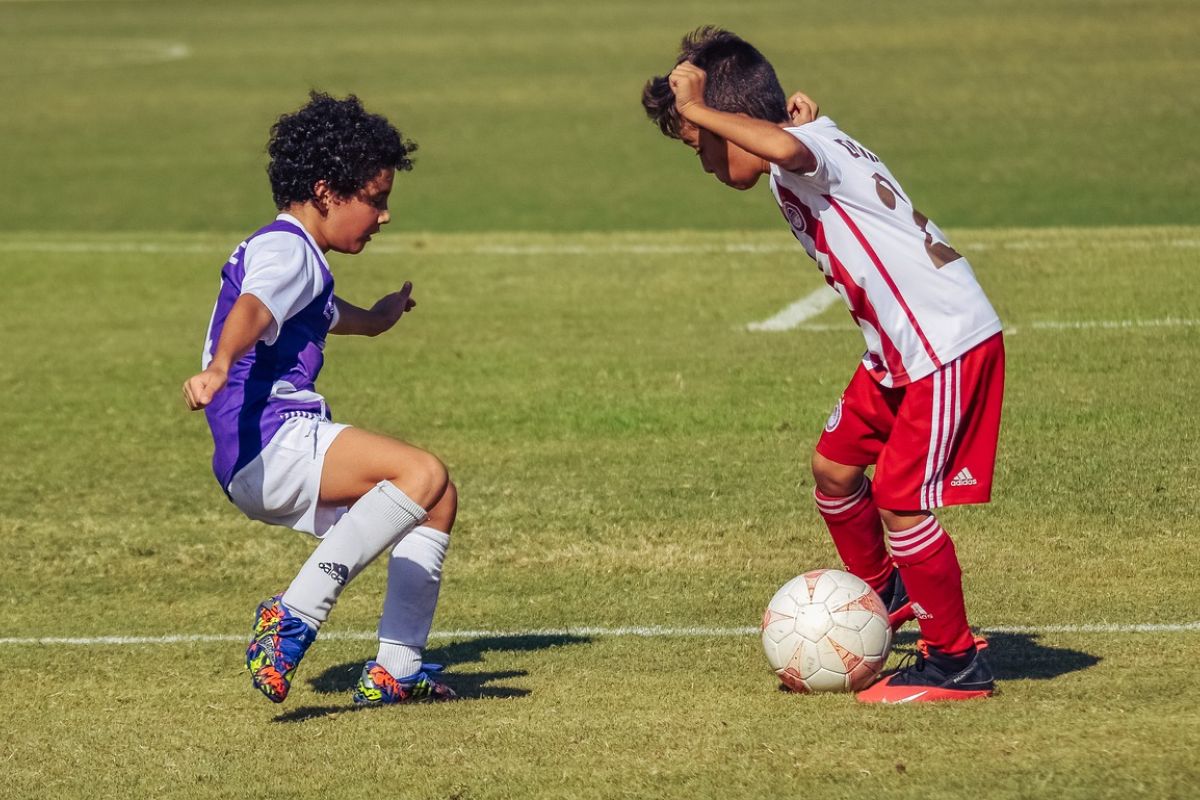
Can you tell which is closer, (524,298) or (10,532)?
(10,532)

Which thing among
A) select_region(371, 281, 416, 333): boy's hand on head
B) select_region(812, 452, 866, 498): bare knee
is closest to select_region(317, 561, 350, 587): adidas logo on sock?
select_region(371, 281, 416, 333): boy's hand on head

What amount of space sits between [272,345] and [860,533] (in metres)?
1.93

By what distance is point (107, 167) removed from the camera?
2284 cm

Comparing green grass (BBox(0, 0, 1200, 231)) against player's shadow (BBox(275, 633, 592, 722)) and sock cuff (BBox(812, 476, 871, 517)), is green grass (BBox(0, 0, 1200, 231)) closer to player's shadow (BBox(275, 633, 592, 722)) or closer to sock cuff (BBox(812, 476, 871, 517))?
player's shadow (BBox(275, 633, 592, 722))

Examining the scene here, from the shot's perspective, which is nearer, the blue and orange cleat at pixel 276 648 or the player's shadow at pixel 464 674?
the blue and orange cleat at pixel 276 648

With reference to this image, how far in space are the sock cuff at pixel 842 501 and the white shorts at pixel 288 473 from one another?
152 centimetres

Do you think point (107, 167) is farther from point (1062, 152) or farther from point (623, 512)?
point (623, 512)

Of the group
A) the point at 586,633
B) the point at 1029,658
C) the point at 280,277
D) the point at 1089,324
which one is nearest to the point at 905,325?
the point at 1029,658

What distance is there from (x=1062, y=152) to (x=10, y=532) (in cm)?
1501

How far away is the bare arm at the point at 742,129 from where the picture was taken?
531 centimetres

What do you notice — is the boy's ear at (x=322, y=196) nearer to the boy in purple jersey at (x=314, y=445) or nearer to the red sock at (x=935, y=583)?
the boy in purple jersey at (x=314, y=445)

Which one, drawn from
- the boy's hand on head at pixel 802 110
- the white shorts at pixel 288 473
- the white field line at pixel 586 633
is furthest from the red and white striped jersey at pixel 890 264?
the white shorts at pixel 288 473

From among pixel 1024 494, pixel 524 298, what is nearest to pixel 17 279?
pixel 524 298

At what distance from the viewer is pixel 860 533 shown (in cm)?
607
